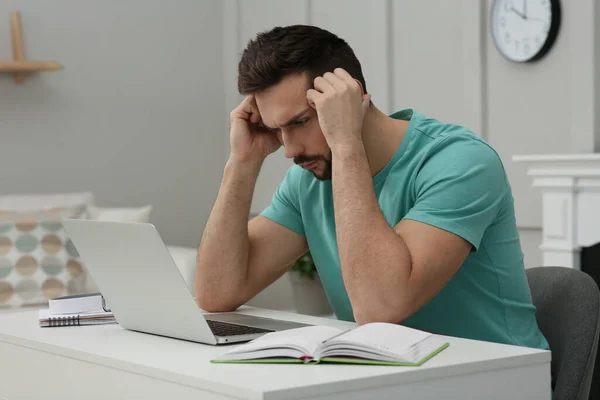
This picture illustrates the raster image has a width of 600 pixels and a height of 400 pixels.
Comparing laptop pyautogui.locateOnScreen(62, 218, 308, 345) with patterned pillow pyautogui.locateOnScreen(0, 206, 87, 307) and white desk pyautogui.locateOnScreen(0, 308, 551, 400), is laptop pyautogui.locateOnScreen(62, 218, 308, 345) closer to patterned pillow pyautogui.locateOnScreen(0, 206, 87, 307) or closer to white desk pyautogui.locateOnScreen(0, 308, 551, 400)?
white desk pyautogui.locateOnScreen(0, 308, 551, 400)

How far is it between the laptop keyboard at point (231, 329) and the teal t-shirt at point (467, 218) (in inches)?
13.1

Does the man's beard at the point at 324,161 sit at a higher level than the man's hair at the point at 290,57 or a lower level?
lower

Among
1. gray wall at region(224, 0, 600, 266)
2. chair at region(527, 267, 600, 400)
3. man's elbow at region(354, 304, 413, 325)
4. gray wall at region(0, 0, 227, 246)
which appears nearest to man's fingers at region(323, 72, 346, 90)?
man's elbow at region(354, 304, 413, 325)

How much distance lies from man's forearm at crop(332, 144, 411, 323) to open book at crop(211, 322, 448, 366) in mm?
232

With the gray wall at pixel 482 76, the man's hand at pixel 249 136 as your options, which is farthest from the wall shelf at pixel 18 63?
the man's hand at pixel 249 136

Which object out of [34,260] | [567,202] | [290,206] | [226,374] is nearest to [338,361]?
[226,374]

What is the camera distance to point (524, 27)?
11.5ft

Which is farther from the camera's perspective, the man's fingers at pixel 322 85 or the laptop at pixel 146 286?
the man's fingers at pixel 322 85

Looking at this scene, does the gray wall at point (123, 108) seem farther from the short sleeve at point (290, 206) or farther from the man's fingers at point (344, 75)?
the man's fingers at point (344, 75)

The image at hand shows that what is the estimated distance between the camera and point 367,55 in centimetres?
436

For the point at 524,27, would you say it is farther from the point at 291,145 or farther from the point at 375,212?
the point at 375,212

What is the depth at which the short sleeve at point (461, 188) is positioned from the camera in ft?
5.14

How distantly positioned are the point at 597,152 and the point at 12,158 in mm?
2770

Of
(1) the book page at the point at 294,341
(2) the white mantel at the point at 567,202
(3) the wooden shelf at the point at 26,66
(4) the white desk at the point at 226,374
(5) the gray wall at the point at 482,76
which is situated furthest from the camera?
(3) the wooden shelf at the point at 26,66
